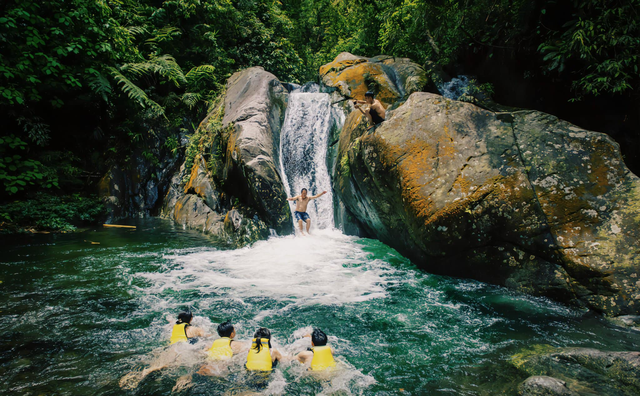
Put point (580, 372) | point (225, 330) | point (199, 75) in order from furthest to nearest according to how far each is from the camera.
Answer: point (199, 75) → point (225, 330) → point (580, 372)

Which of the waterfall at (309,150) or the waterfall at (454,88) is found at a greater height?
the waterfall at (454,88)

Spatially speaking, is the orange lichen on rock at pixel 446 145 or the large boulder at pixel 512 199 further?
the orange lichen on rock at pixel 446 145

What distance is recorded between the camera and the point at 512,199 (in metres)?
4.89

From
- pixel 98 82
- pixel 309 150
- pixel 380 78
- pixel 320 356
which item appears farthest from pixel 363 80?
pixel 320 356

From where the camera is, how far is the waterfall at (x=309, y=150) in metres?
10.2

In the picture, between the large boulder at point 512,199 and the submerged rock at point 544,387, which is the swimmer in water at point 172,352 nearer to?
the submerged rock at point 544,387

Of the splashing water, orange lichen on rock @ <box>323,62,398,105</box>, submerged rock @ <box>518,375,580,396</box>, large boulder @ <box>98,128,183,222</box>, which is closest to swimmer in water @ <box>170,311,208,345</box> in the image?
the splashing water

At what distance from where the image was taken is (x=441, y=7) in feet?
32.0

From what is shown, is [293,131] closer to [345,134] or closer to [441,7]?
[345,134]

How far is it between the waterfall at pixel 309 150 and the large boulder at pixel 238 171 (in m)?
0.47

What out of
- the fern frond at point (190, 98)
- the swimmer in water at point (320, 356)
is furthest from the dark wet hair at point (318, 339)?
the fern frond at point (190, 98)

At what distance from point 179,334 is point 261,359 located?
108 cm

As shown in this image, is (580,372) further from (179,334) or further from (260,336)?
(179,334)

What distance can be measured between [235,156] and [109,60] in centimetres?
603
